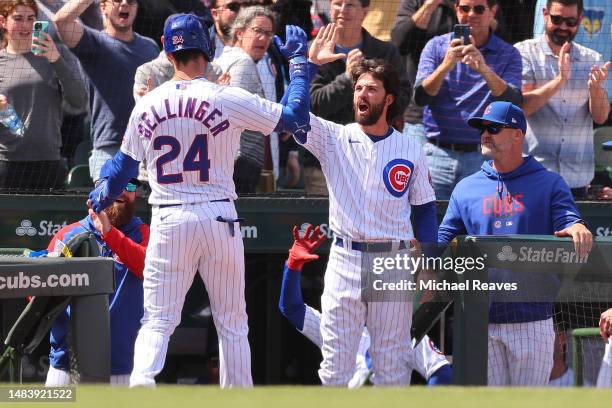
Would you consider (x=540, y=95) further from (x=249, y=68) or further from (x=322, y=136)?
(x=322, y=136)

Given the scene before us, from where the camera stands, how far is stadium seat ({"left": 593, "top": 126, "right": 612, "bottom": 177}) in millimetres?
8617

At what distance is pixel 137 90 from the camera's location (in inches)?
309

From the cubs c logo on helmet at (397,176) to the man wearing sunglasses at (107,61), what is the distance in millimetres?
2616

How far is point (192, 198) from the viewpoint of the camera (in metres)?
5.71

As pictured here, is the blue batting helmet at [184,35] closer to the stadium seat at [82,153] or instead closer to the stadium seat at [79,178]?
the stadium seat at [79,178]

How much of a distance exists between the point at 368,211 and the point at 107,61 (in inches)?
114

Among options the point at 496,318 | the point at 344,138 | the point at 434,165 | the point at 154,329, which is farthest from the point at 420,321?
the point at 434,165

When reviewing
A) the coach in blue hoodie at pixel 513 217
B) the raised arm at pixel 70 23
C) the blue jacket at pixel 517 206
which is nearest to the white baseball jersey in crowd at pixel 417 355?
the coach in blue hoodie at pixel 513 217

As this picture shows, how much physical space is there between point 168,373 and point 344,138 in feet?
11.3

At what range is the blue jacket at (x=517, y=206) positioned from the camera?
6191 mm

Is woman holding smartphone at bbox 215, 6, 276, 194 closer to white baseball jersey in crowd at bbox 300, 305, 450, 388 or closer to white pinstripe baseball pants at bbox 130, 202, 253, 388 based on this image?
white baseball jersey in crowd at bbox 300, 305, 450, 388

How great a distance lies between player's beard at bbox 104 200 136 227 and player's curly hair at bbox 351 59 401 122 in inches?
53.7

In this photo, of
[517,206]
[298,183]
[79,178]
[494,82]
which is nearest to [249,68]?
[298,183]

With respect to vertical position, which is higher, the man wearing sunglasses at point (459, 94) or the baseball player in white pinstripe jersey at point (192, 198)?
the man wearing sunglasses at point (459, 94)
